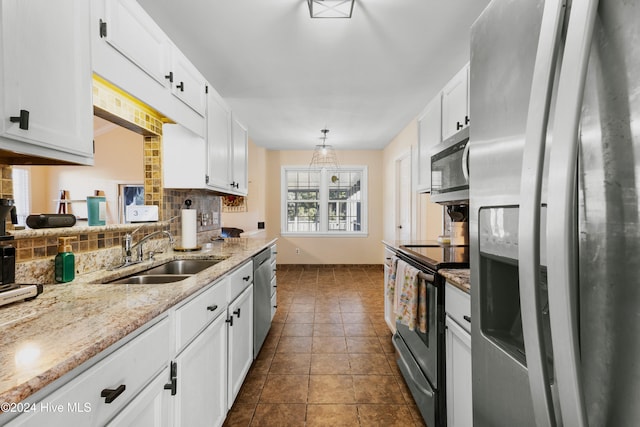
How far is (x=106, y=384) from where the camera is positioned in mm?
763

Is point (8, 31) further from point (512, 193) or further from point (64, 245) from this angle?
point (512, 193)

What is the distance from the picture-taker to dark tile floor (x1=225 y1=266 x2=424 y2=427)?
6.06 feet

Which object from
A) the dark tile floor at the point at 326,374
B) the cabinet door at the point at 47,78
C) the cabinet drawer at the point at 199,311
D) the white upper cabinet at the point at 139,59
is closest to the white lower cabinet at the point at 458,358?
the dark tile floor at the point at 326,374

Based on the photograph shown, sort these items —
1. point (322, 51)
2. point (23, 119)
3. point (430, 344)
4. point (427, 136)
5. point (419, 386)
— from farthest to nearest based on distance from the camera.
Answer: point (427, 136)
point (322, 51)
point (419, 386)
point (430, 344)
point (23, 119)

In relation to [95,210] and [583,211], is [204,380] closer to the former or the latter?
[95,210]

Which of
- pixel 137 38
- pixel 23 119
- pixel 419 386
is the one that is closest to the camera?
pixel 23 119

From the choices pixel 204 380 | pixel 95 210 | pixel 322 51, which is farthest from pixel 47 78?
pixel 322 51

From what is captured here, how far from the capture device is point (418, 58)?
8.97 ft

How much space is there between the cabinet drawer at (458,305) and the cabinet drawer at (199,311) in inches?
44.4

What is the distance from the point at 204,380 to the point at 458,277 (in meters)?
1.26

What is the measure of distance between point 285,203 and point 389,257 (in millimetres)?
4212

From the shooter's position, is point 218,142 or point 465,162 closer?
point 465,162

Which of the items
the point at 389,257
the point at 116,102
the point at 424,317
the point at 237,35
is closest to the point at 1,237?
the point at 116,102

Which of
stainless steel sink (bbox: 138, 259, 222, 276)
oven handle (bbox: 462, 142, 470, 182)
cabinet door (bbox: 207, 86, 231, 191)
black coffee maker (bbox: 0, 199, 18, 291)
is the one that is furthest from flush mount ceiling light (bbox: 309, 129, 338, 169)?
black coffee maker (bbox: 0, 199, 18, 291)
